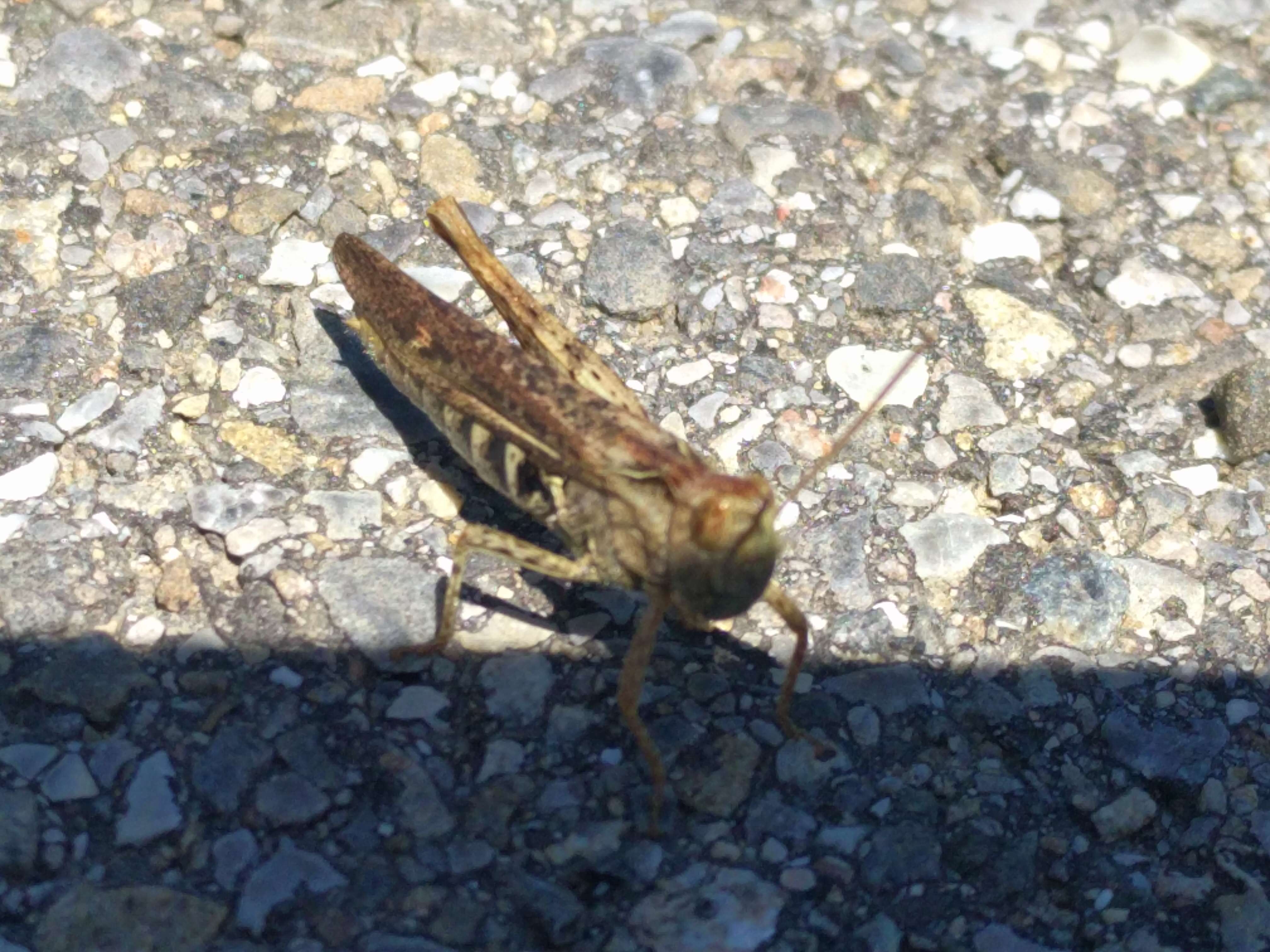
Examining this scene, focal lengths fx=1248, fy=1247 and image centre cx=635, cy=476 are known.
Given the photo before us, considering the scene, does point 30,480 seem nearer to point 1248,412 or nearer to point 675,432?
point 675,432

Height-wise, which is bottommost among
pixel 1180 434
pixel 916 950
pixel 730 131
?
pixel 916 950

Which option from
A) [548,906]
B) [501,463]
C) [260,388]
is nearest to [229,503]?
[260,388]

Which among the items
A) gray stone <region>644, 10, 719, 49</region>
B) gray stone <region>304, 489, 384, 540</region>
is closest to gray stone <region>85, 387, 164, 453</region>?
gray stone <region>304, 489, 384, 540</region>

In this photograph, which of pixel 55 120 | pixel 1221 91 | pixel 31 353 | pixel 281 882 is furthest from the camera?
pixel 1221 91

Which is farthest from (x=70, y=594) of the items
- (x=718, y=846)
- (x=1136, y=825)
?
(x=1136, y=825)

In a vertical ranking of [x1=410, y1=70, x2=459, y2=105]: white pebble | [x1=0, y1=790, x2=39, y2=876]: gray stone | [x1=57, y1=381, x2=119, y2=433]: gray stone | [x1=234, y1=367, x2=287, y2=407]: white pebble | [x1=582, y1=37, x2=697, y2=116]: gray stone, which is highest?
[x1=582, y1=37, x2=697, y2=116]: gray stone

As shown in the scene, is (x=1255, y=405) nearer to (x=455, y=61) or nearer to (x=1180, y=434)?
(x=1180, y=434)

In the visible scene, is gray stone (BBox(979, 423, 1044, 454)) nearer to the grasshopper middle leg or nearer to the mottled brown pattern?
the mottled brown pattern
